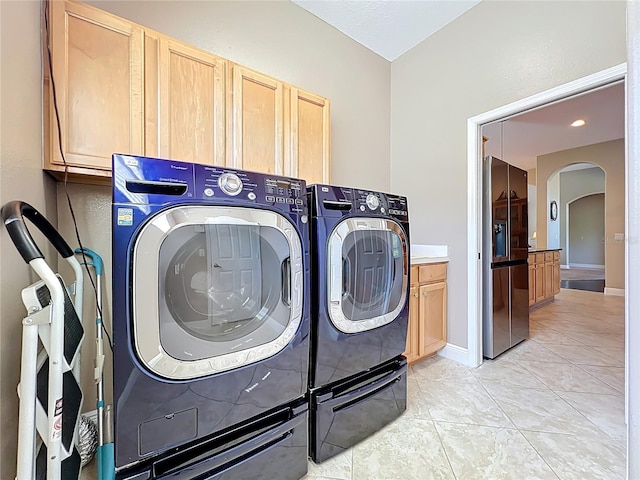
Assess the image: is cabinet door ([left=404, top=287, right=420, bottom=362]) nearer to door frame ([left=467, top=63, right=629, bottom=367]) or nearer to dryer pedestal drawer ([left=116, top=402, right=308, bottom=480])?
door frame ([left=467, top=63, right=629, bottom=367])

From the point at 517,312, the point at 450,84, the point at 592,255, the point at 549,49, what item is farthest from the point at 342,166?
the point at 592,255

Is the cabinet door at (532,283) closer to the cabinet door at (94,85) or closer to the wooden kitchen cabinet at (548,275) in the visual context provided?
the wooden kitchen cabinet at (548,275)

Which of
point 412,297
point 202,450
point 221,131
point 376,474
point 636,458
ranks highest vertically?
point 221,131

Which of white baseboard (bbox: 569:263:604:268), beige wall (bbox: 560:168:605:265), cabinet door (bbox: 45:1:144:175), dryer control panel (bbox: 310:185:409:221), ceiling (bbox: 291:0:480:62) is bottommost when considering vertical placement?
white baseboard (bbox: 569:263:604:268)

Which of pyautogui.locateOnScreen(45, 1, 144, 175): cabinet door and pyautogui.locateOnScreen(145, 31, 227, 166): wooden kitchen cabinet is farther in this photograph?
pyautogui.locateOnScreen(145, 31, 227, 166): wooden kitchen cabinet

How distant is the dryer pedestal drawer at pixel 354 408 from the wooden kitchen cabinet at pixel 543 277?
145 inches

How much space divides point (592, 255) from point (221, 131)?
12636 millimetres

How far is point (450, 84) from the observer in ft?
8.30

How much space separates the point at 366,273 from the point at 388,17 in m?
2.27

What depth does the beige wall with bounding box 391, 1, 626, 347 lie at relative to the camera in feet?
5.88

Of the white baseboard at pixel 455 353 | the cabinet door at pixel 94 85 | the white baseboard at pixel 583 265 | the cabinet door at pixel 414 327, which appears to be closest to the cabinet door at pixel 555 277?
the white baseboard at pixel 455 353

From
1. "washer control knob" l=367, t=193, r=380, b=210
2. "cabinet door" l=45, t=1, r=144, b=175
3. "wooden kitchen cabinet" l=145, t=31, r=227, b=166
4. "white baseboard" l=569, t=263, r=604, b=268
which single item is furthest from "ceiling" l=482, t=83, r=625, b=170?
"white baseboard" l=569, t=263, r=604, b=268

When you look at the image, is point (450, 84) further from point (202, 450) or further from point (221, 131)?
point (202, 450)

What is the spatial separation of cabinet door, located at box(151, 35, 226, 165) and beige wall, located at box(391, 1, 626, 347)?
6.40 ft
